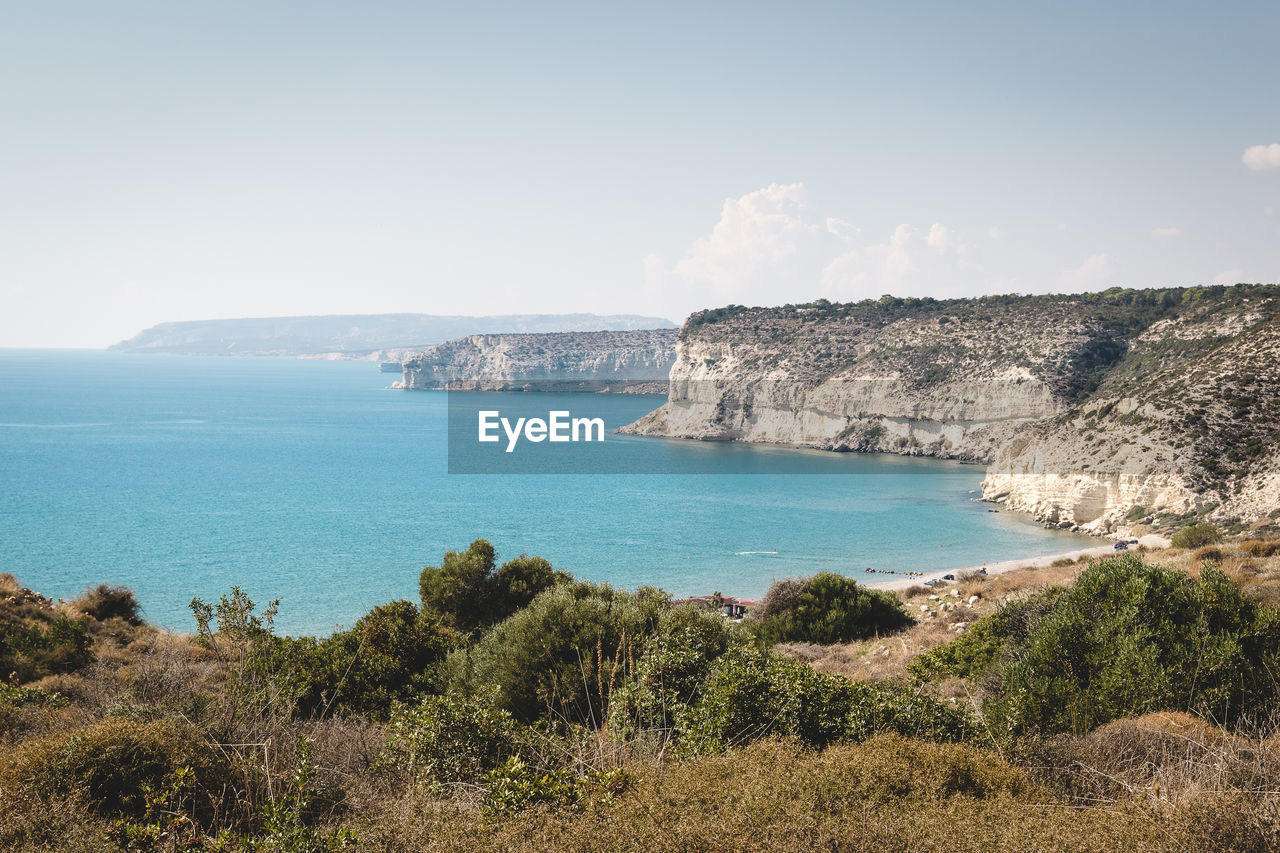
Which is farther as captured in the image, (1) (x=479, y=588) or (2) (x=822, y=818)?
(1) (x=479, y=588)

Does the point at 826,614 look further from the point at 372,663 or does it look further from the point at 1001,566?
the point at 1001,566

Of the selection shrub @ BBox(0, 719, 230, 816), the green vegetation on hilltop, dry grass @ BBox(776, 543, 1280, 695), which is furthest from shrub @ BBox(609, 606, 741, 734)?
dry grass @ BBox(776, 543, 1280, 695)

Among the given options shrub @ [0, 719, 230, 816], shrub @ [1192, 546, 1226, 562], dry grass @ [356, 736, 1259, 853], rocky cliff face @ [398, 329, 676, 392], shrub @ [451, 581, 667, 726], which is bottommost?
shrub @ [1192, 546, 1226, 562]

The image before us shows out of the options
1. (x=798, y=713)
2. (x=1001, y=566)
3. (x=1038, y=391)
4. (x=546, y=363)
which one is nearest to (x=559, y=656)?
A: (x=798, y=713)

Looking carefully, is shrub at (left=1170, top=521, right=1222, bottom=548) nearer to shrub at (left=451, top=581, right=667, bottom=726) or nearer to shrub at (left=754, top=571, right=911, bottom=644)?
shrub at (left=754, top=571, right=911, bottom=644)

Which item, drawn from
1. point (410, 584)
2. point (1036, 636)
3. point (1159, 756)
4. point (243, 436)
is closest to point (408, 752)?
point (1159, 756)
